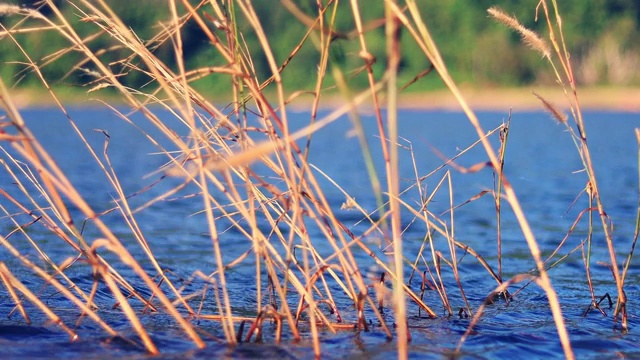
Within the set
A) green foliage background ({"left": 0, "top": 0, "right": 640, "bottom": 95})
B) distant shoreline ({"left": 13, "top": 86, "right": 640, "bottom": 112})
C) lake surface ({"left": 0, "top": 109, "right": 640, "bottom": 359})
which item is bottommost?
lake surface ({"left": 0, "top": 109, "right": 640, "bottom": 359})

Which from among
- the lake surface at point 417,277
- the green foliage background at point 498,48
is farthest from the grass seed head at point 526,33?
the green foliage background at point 498,48

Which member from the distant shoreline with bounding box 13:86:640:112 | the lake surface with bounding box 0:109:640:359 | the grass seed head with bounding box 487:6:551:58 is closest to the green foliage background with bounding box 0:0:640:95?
the distant shoreline with bounding box 13:86:640:112

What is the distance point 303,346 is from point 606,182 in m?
8.00

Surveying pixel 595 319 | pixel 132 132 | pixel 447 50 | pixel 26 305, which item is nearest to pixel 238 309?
pixel 26 305

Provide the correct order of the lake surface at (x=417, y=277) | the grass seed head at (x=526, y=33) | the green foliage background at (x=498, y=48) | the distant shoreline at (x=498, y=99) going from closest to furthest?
1. the grass seed head at (x=526, y=33)
2. the lake surface at (x=417, y=277)
3. the distant shoreline at (x=498, y=99)
4. the green foliage background at (x=498, y=48)

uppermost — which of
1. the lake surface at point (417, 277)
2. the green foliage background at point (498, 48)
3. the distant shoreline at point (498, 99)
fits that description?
the green foliage background at point (498, 48)

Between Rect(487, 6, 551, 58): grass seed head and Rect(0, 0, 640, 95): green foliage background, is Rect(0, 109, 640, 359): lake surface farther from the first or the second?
Rect(0, 0, 640, 95): green foliage background

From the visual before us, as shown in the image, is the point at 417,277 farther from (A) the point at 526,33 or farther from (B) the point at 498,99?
(B) the point at 498,99

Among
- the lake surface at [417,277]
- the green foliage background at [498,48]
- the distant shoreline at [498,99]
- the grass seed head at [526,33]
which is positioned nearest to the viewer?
the grass seed head at [526,33]

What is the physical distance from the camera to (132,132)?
21406mm

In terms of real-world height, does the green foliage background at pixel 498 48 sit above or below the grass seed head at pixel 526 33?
above

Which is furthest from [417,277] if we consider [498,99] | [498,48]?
[498,48]

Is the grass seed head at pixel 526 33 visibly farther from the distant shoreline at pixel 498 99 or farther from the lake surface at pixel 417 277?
the distant shoreline at pixel 498 99

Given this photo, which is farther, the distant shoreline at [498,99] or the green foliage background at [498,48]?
the green foliage background at [498,48]
